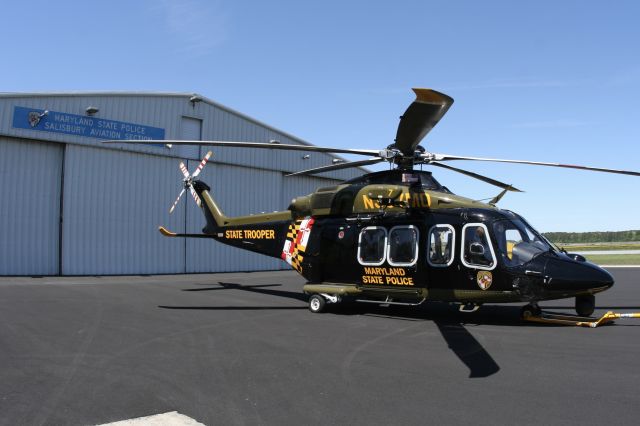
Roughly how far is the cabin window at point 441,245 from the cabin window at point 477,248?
26 cm

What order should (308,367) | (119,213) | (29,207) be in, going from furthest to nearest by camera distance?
(119,213), (29,207), (308,367)

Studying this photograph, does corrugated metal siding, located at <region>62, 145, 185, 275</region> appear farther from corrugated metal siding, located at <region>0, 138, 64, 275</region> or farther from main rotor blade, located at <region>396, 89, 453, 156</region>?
main rotor blade, located at <region>396, 89, 453, 156</region>

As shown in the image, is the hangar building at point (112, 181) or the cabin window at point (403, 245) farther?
the hangar building at point (112, 181)

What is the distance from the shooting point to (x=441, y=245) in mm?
10336

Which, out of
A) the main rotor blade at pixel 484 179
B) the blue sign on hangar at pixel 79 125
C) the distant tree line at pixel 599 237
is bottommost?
the distant tree line at pixel 599 237

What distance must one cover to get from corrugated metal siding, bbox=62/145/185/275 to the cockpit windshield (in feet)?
57.5

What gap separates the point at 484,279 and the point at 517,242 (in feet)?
3.37

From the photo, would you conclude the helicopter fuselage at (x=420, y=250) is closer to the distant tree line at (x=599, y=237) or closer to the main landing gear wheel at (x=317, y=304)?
the main landing gear wheel at (x=317, y=304)

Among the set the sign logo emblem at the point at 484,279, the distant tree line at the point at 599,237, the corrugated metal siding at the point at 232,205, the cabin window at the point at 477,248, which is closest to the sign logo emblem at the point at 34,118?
the corrugated metal siding at the point at 232,205

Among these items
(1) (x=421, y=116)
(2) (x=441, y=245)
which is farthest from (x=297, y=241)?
(1) (x=421, y=116)

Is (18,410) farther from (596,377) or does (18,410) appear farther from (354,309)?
(354,309)

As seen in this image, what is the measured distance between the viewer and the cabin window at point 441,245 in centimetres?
1016

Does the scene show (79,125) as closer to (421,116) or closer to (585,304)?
(421,116)

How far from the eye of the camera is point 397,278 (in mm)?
10852
